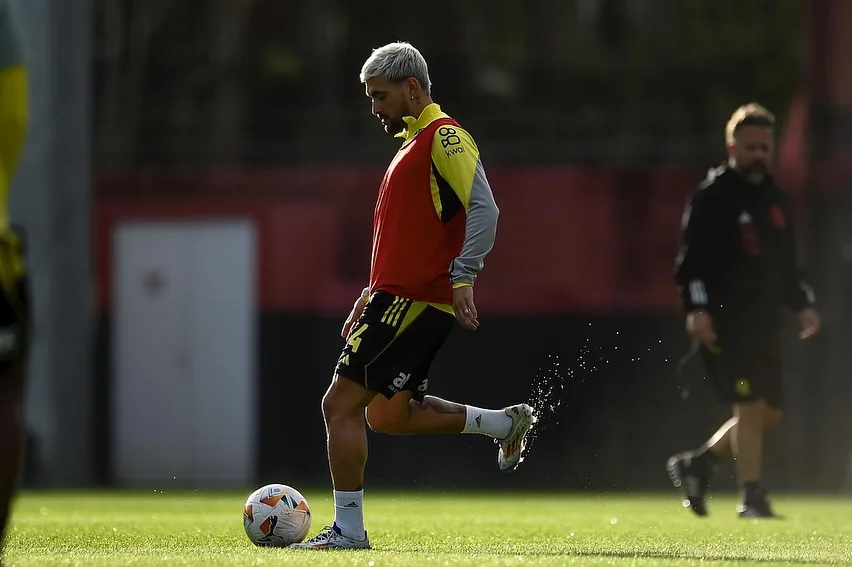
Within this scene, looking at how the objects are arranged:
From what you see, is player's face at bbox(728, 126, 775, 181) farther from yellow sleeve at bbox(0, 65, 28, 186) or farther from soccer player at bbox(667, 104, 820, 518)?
yellow sleeve at bbox(0, 65, 28, 186)

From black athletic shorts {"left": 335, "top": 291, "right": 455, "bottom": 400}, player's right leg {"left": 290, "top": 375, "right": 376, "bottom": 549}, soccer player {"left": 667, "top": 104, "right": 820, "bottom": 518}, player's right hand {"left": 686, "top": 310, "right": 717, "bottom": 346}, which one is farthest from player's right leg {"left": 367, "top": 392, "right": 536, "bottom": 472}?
soccer player {"left": 667, "top": 104, "right": 820, "bottom": 518}

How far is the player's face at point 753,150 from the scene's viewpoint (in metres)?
9.35

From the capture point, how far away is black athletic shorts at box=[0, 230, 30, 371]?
4.68 metres

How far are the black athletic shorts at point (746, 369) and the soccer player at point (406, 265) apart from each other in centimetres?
295

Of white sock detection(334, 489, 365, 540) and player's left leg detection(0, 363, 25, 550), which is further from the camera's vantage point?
white sock detection(334, 489, 365, 540)

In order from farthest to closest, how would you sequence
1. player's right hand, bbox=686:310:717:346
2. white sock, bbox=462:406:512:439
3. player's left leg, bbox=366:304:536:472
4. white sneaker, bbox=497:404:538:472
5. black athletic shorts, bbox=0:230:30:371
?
player's right hand, bbox=686:310:717:346
white sneaker, bbox=497:404:538:472
white sock, bbox=462:406:512:439
player's left leg, bbox=366:304:536:472
black athletic shorts, bbox=0:230:30:371

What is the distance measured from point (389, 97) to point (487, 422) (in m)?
1.49

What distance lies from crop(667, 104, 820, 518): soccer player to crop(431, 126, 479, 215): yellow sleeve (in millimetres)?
2876

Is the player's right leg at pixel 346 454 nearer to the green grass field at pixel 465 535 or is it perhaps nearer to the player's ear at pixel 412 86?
the green grass field at pixel 465 535

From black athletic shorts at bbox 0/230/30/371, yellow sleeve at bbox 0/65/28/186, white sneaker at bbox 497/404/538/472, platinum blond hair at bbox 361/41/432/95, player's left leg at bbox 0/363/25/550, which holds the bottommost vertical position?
white sneaker at bbox 497/404/538/472

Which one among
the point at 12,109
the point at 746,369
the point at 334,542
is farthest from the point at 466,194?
the point at 746,369

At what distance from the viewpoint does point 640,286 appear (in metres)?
16.2

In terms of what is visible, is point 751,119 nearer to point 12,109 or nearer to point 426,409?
point 426,409

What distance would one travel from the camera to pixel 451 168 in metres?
6.55
